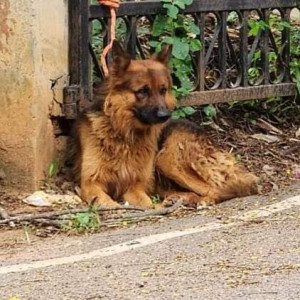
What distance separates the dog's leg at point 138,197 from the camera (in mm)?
8398

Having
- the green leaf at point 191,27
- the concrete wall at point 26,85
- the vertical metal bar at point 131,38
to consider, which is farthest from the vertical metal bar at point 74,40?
the green leaf at point 191,27

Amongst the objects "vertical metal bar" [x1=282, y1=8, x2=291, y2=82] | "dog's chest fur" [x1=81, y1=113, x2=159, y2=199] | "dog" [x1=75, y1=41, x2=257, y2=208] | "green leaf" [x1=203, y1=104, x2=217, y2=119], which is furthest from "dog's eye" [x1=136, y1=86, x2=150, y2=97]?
"vertical metal bar" [x1=282, y1=8, x2=291, y2=82]

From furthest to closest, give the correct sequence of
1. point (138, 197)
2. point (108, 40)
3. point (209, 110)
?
point (209, 110) < point (108, 40) < point (138, 197)

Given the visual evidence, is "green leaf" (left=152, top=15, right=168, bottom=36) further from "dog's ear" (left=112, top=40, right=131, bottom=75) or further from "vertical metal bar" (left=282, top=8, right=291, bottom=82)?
"vertical metal bar" (left=282, top=8, right=291, bottom=82)

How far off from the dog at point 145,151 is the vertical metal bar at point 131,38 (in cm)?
49

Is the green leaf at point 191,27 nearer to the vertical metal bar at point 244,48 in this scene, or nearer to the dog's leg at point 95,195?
the vertical metal bar at point 244,48

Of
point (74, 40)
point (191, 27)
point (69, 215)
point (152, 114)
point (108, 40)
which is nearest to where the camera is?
point (69, 215)

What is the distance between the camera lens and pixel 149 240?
695cm

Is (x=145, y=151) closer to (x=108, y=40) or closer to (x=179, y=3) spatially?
(x=108, y=40)

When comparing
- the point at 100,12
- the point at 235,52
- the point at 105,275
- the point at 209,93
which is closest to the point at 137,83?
the point at 100,12

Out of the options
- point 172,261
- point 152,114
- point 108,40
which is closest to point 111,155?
point 152,114

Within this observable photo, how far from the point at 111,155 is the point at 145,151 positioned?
30 cm

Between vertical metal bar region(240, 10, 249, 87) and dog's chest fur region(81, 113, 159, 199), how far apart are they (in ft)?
5.52

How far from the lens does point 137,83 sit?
837cm
